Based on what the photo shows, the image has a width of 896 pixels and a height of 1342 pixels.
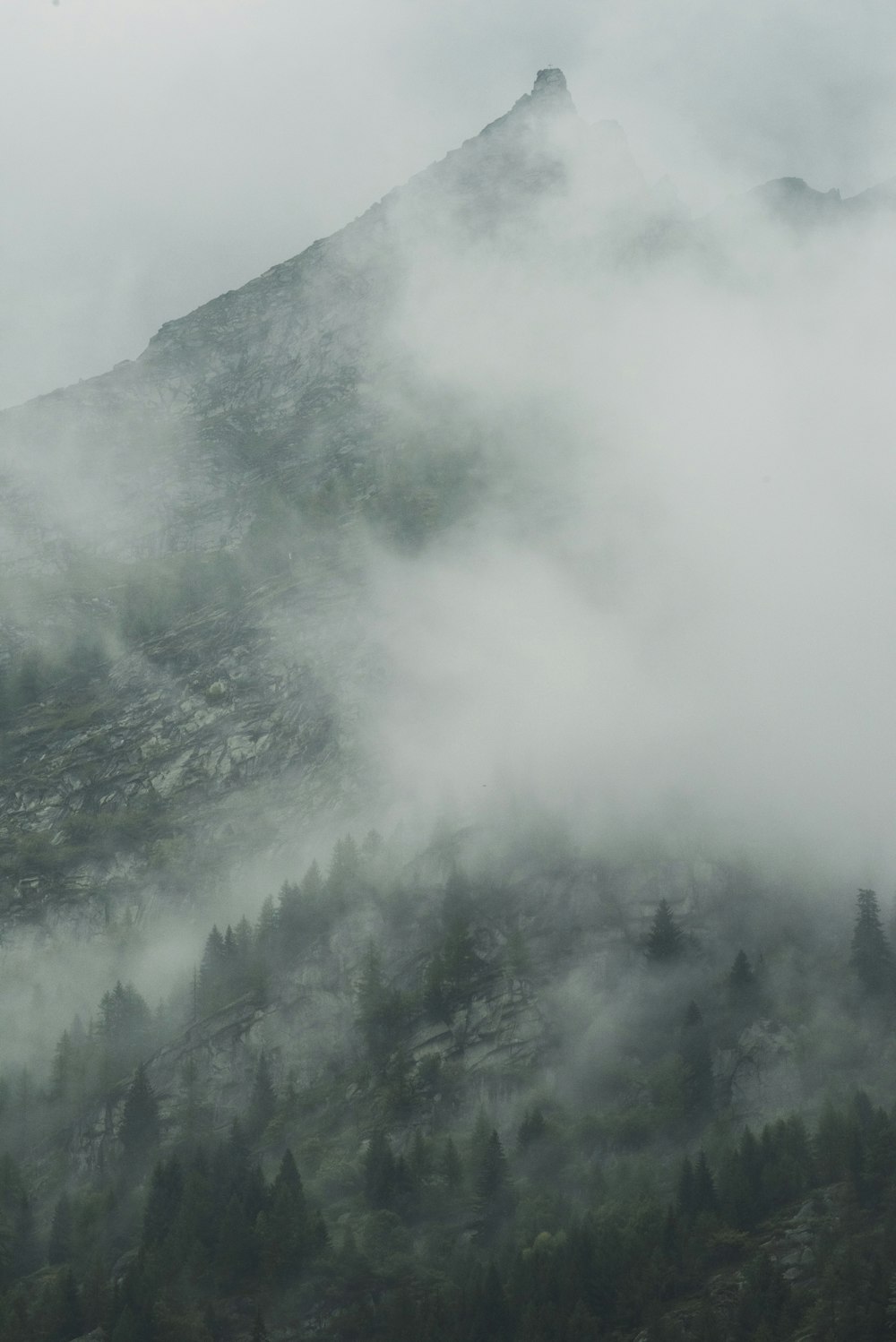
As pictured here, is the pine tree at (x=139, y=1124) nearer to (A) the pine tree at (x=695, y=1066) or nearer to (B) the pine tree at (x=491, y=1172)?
(B) the pine tree at (x=491, y=1172)

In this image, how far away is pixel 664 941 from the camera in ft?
542

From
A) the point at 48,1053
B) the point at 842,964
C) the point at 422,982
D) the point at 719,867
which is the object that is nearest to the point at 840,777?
the point at 719,867

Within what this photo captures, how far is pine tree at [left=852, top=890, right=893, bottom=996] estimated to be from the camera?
6004 inches

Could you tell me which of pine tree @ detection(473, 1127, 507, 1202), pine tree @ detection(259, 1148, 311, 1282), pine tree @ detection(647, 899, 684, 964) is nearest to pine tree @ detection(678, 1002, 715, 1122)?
pine tree @ detection(647, 899, 684, 964)

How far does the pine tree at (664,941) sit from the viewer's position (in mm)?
164750

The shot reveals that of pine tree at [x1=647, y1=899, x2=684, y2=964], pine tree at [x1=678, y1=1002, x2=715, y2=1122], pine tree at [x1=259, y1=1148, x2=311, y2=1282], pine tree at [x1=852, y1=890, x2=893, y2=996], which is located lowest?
pine tree at [x1=259, y1=1148, x2=311, y2=1282]

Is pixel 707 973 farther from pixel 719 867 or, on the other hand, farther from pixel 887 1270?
pixel 887 1270

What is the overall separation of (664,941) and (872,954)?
2259 centimetres

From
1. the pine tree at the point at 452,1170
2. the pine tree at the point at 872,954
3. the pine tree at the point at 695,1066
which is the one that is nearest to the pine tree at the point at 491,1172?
the pine tree at the point at 452,1170

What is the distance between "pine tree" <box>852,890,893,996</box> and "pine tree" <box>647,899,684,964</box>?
19125 millimetres

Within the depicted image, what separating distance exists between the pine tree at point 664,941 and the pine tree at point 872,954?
19.1 meters

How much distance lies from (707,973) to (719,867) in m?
17.1

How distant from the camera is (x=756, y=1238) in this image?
12050 centimetres

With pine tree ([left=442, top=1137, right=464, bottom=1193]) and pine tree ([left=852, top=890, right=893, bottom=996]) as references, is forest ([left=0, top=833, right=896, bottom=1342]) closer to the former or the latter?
pine tree ([left=852, top=890, right=893, bottom=996])
